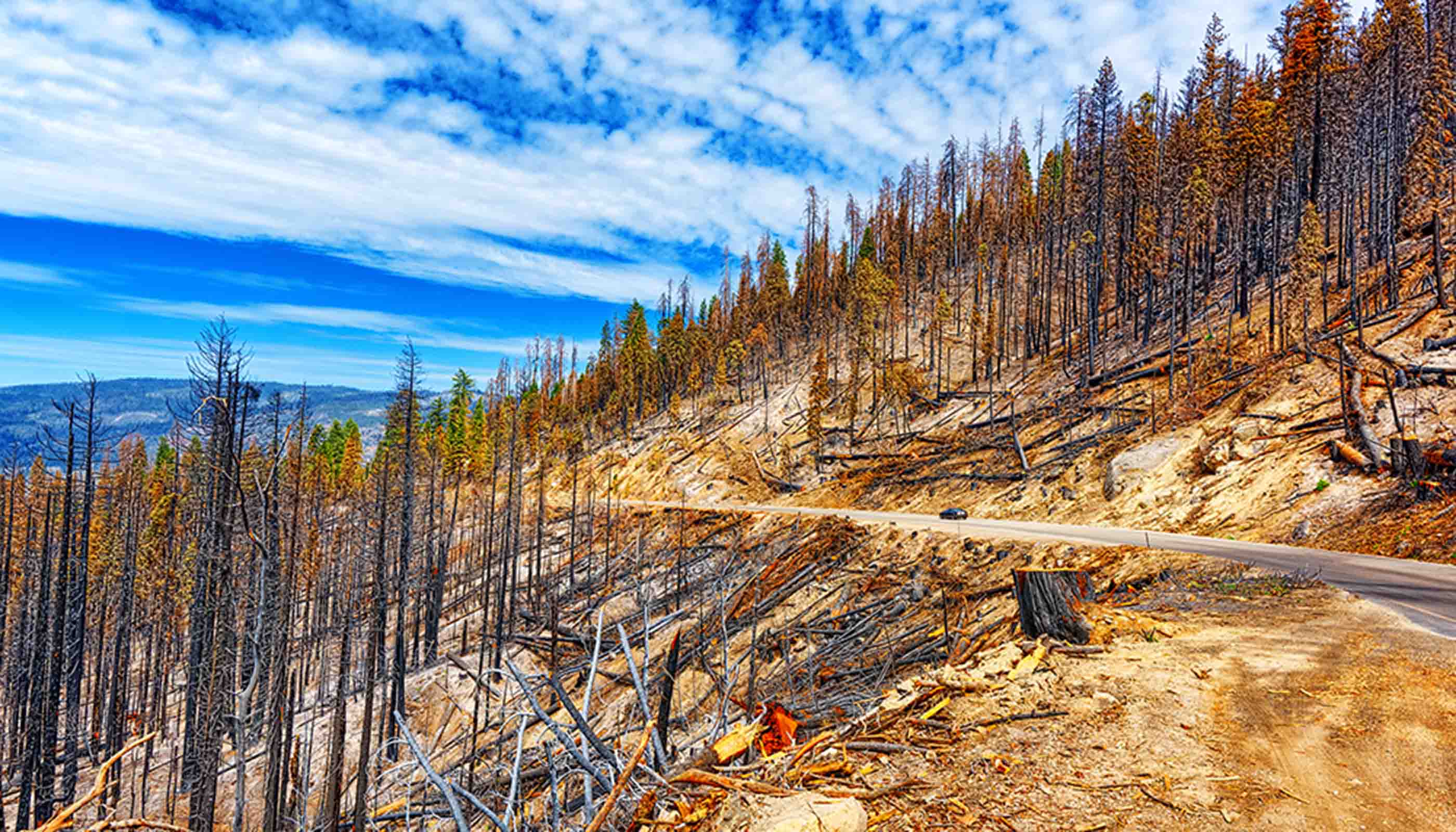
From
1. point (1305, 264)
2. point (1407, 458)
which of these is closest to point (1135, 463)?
point (1407, 458)

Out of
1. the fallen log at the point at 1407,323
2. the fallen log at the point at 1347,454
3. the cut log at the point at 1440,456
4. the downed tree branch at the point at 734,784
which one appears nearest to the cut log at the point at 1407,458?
the cut log at the point at 1440,456

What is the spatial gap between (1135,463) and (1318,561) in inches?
451

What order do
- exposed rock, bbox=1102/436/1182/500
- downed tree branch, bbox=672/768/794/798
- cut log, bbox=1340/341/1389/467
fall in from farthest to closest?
exposed rock, bbox=1102/436/1182/500 → cut log, bbox=1340/341/1389/467 → downed tree branch, bbox=672/768/794/798

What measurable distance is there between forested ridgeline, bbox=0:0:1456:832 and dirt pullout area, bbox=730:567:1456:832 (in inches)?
117

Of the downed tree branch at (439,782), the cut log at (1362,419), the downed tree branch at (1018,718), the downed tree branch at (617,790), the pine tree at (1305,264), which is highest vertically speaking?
the pine tree at (1305,264)

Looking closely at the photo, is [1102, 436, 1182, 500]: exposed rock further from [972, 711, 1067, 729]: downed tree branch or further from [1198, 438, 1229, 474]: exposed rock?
[972, 711, 1067, 729]: downed tree branch

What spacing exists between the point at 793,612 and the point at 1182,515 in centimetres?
1318

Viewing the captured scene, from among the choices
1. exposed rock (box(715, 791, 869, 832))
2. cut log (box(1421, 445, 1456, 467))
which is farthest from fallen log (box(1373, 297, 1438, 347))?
exposed rock (box(715, 791, 869, 832))

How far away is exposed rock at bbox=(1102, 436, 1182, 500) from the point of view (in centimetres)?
2300

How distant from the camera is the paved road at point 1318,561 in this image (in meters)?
8.68

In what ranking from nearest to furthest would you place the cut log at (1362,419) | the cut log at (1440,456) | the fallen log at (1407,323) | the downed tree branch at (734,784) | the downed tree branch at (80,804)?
the downed tree branch at (80,804) < the downed tree branch at (734,784) < the cut log at (1440,456) < the cut log at (1362,419) < the fallen log at (1407,323)

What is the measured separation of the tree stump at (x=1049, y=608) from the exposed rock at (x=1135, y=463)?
1828 centimetres

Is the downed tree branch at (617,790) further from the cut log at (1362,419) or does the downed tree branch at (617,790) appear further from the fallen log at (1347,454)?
the fallen log at (1347,454)

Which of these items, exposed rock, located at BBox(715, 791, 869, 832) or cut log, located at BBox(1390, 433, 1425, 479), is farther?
cut log, located at BBox(1390, 433, 1425, 479)
